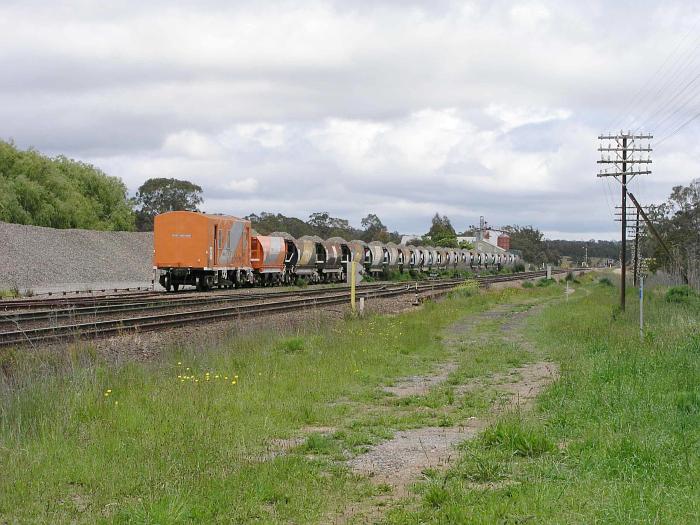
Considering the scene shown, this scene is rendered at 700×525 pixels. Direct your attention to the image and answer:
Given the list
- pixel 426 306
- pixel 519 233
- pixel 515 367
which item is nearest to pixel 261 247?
pixel 426 306

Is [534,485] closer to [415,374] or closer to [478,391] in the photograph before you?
[478,391]

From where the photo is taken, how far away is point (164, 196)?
104125mm

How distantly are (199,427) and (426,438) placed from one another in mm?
2433

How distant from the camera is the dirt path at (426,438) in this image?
6671mm

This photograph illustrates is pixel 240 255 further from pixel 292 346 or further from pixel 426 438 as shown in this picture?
pixel 426 438

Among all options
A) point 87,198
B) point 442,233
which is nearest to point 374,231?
point 442,233

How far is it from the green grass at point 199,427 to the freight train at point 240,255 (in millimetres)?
12663

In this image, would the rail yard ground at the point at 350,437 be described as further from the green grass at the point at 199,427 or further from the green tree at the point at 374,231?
the green tree at the point at 374,231

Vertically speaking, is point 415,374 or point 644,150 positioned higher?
point 644,150

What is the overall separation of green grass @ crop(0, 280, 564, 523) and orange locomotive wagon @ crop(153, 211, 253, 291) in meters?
21.6

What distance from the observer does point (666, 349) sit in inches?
594

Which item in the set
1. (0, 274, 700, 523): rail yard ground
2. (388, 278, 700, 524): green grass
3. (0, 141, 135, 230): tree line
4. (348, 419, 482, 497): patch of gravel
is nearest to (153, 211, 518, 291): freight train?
(0, 274, 700, 523): rail yard ground

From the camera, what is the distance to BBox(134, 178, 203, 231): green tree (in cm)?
10281

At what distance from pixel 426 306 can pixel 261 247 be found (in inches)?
655
